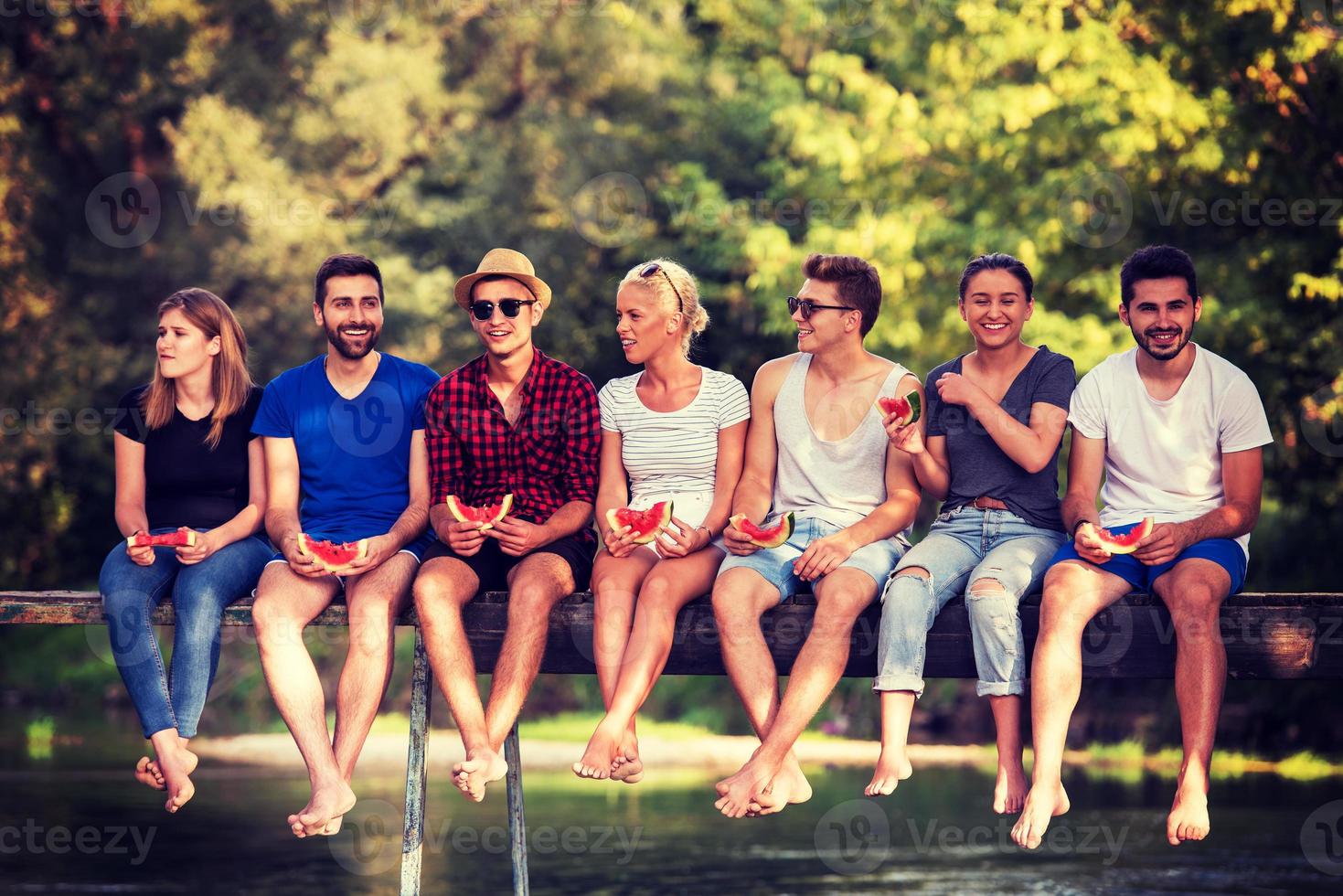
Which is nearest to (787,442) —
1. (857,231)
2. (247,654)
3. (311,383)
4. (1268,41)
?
(311,383)

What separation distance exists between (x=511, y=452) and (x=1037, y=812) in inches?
94.7

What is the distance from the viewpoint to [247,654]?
2025cm

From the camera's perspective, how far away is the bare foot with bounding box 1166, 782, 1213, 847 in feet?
19.0

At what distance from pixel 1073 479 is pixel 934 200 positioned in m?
11.7

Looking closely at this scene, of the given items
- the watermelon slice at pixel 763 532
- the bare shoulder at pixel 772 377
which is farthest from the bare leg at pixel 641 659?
the bare shoulder at pixel 772 377

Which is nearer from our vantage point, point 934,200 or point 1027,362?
point 1027,362

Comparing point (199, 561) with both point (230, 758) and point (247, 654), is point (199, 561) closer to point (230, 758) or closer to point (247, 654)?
point (230, 758)

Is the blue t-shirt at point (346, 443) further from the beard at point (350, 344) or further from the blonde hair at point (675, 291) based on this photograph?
the blonde hair at point (675, 291)

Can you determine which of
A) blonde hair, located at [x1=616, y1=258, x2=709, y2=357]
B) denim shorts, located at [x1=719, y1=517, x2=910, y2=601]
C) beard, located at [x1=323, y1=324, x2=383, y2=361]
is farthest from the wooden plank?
blonde hair, located at [x1=616, y1=258, x2=709, y2=357]

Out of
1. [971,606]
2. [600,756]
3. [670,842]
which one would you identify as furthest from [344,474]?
[670,842]

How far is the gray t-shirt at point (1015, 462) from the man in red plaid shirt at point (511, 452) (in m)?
1.42

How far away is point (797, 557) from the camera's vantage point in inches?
257

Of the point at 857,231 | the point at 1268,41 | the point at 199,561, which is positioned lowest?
the point at 199,561

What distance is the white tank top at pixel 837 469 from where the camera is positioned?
670 centimetres
